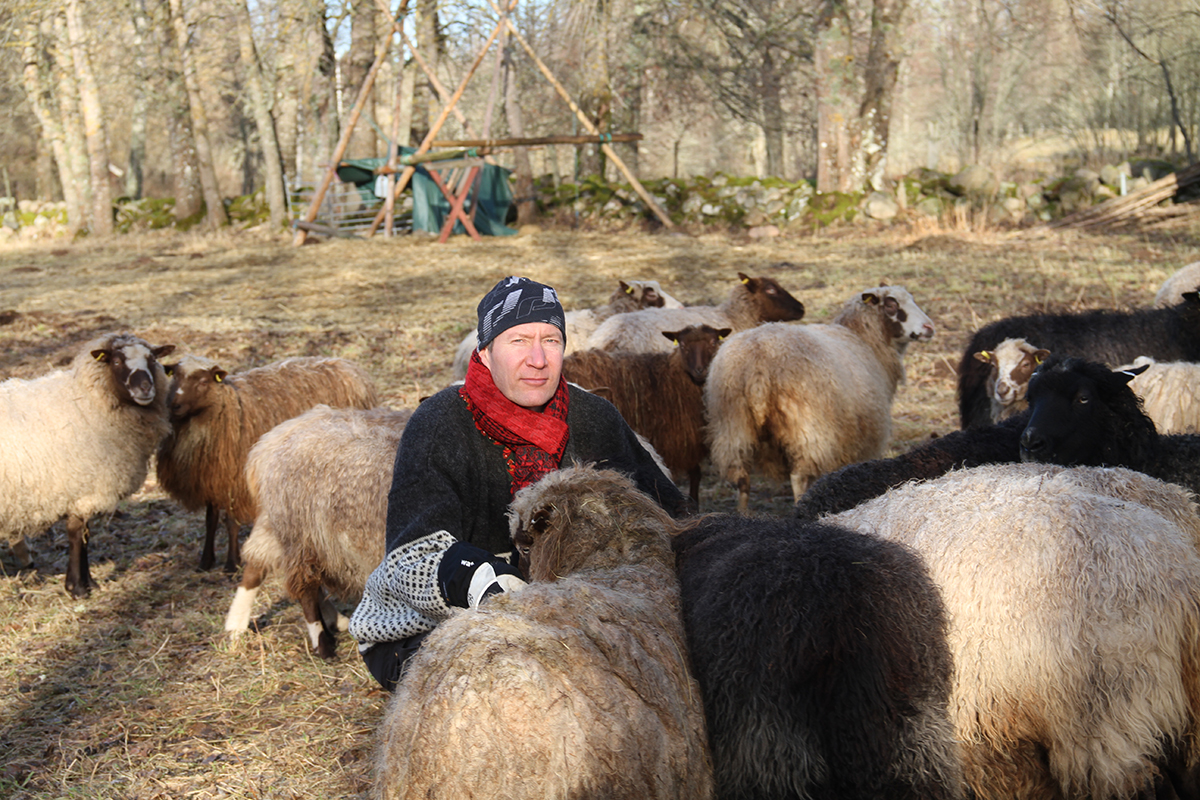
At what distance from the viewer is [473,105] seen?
4534 centimetres

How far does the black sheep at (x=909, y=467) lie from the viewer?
13.6ft

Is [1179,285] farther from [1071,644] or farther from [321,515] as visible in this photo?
[321,515]

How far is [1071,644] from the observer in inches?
99.0

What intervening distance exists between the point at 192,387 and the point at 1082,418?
570cm

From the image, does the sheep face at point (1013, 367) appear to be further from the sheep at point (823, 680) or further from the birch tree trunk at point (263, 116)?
the birch tree trunk at point (263, 116)

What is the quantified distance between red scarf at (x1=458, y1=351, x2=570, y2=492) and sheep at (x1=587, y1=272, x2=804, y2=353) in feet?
15.2

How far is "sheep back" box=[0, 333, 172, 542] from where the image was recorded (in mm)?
5914

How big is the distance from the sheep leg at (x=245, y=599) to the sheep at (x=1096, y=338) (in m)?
5.25

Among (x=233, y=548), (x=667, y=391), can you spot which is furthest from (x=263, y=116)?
(x=667, y=391)

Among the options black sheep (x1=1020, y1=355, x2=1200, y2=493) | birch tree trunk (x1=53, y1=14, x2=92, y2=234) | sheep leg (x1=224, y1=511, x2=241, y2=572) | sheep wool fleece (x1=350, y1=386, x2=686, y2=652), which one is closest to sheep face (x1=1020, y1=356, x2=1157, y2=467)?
black sheep (x1=1020, y1=355, x2=1200, y2=493)

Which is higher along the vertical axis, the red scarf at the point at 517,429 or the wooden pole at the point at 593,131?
the wooden pole at the point at 593,131

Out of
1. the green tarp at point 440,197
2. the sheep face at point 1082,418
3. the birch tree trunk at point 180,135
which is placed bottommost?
the sheep face at point 1082,418

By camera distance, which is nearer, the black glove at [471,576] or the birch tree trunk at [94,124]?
the black glove at [471,576]

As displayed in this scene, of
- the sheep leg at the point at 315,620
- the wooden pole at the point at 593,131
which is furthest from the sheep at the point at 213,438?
the wooden pole at the point at 593,131
